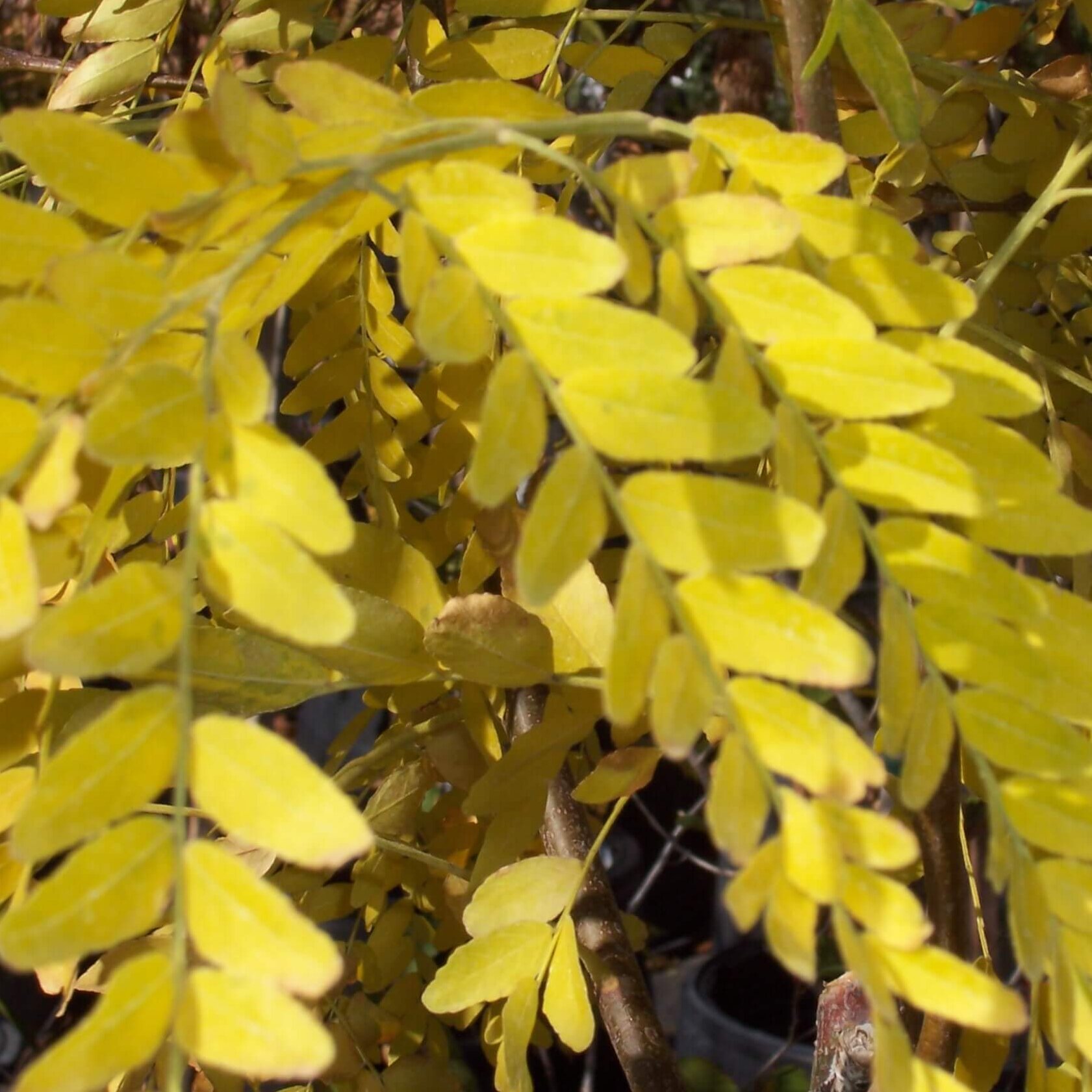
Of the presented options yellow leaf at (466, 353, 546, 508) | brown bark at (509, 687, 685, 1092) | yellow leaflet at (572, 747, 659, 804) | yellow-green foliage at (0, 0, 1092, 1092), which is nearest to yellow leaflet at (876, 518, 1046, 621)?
yellow-green foliage at (0, 0, 1092, 1092)

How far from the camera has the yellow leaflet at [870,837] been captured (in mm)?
307

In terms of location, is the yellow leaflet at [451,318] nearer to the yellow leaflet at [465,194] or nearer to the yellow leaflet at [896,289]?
the yellow leaflet at [465,194]

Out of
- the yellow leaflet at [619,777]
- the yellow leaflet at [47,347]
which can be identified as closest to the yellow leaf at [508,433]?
the yellow leaflet at [47,347]

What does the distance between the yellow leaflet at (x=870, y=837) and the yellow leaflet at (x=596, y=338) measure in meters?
0.13

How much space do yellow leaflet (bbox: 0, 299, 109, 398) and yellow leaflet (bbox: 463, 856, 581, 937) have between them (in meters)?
0.31

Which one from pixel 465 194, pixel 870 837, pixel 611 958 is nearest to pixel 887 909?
pixel 870 837

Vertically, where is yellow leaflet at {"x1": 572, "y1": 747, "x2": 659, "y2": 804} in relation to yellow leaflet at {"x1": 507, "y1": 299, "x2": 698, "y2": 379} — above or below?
below

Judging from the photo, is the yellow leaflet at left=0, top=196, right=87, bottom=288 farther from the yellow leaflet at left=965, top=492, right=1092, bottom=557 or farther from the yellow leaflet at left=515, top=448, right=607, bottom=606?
the yellow leaflet at left=965, top=492, right=1092, bottom=557

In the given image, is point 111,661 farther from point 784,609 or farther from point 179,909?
point 784,609

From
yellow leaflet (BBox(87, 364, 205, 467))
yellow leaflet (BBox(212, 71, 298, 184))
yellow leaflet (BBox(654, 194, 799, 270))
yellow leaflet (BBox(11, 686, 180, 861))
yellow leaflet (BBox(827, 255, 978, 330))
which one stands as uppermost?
yellow leaflet (BBox(212, 71, 298, 184))

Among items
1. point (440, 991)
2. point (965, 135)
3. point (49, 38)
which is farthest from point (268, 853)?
point (49, 38)

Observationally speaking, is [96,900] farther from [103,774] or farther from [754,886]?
[754,886]

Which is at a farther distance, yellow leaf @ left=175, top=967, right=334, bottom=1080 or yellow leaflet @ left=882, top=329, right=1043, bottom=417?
yellow leaflet @ left=882, top=329, right=1043, bottom=417

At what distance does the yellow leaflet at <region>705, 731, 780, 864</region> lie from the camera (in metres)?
0.30
